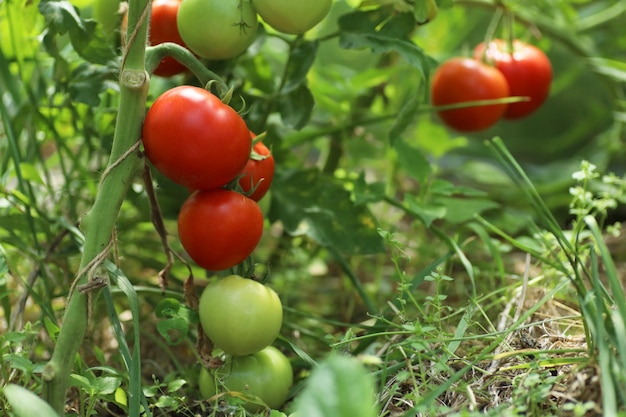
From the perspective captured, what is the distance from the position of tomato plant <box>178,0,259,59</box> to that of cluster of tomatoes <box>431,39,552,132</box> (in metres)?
0.58

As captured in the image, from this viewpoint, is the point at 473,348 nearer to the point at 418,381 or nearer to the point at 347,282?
the point at 418,381

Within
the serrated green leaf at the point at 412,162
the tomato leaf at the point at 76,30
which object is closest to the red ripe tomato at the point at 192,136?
the tomato leaf at the point at 76,30

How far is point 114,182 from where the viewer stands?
874mm

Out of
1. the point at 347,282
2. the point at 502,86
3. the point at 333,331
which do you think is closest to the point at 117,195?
the point at 333,331

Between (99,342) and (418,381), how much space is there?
0.61m

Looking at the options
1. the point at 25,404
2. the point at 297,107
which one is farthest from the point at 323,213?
the point at 25,404

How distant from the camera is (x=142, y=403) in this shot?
0.88m

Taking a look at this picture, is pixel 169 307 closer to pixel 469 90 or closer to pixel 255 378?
pixel 255 378

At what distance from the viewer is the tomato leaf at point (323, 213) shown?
1222 mm

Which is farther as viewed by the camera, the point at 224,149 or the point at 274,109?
the point at 274,109

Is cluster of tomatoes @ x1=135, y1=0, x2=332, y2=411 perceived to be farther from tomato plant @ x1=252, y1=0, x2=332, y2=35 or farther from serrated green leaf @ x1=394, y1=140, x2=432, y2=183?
serrated green leaf @ x1=394, y1=140, x2=432, y2=183

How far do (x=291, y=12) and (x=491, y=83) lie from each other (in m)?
0.59

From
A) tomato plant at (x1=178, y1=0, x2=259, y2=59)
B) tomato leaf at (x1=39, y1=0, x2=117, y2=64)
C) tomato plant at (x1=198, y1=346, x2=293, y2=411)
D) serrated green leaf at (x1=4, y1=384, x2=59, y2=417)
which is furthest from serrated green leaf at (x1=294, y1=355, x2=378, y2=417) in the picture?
tomato leaf at (x1=39, y1=0, x2=117, y2=64)

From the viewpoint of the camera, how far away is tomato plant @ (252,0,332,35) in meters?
0.97
